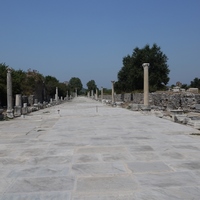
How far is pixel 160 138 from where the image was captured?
835 cm

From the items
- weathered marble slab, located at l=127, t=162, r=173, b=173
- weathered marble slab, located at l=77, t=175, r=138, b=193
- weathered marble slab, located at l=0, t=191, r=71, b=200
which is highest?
weathered marble slab, located at l=127, t=162, r=173, b=173

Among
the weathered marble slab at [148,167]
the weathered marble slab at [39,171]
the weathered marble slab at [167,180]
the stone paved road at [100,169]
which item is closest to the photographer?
the stone paved road at [100,169]

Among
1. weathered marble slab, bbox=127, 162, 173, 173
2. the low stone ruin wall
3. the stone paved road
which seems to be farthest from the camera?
the low stone ruin wall

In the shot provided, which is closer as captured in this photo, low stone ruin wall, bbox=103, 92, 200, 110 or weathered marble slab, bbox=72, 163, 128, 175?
weathered marble slab, bbox=72, 163, 128, 175

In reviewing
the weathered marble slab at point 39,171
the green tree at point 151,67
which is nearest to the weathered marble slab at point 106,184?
the weathered marble slab at point 39,171

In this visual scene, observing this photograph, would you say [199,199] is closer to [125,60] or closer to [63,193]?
[63,193]

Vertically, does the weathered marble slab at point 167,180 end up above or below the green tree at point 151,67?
below

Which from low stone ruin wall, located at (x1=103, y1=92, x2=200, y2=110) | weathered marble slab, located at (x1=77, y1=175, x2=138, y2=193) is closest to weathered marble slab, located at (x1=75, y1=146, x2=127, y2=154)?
weathered marble slab, located at (x1=77, y1=175, x2=138, y2=193)

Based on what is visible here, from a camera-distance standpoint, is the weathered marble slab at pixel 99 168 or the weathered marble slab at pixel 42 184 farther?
the weathered marble slab at pixel 99 168

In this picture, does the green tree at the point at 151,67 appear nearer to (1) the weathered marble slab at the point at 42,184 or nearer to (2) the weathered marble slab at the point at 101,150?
(2) the weathered marble slab at the point at 101,150

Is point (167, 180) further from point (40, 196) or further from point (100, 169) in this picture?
point (40, 196)

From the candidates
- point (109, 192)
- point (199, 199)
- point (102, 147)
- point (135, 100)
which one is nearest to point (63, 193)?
point (109, 192)

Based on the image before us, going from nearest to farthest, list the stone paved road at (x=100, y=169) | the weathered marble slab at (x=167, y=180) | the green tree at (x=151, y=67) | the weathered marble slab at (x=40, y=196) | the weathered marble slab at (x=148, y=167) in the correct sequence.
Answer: the weathered marble slab at (x=40, y=196)
the stone paved road at (x=100, y=169)
the weathered marble slab at (x=167, y=180)
the weathered marble slab at (x=148, y=167)
the green tree at (x=151, y=67)

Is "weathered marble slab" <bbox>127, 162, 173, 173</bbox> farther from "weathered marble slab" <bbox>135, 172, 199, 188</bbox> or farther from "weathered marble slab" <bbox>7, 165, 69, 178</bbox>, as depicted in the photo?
"weathered marble slab" <bbox>7, 165, 69, 178</bbox>
